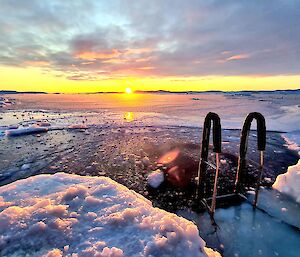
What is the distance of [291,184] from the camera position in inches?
296

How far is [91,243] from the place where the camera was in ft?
8.84

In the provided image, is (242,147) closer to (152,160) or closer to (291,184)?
(291,184)

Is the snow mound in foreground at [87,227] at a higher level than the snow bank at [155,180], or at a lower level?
higher

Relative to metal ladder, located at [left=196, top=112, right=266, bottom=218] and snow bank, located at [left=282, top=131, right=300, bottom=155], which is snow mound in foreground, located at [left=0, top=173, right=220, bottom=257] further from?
snow bank, located at [left=282, top=131, right=300, bottom=155]

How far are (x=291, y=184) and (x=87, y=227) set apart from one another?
7575mm

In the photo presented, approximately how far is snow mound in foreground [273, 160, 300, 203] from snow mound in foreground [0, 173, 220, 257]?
5759mm

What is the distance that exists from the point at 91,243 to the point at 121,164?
8447mm

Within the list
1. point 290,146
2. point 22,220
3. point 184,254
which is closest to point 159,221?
point 184,254

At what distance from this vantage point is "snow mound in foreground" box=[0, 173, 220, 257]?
261 centimetres

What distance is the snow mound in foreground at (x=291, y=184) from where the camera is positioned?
285 inches

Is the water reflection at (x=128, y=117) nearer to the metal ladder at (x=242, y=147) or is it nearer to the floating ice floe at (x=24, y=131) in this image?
the floating ice floe at (x=24, y=131)

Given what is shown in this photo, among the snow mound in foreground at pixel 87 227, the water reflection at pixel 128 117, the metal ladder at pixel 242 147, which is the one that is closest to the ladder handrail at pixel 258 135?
the metal ladder at pixel 242 147

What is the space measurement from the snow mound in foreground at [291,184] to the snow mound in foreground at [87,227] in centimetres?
576

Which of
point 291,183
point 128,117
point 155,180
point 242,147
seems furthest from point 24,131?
point 291,183
